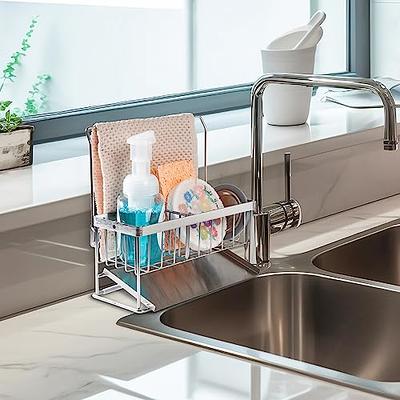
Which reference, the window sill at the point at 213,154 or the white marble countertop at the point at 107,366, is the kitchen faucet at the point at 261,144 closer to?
the window sill at the point at 213,154

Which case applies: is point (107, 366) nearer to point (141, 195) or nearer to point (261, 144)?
point (141, 195)

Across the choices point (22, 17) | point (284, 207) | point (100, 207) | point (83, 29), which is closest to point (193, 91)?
point (83, 29)

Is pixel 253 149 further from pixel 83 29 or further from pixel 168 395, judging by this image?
pixel 83 29

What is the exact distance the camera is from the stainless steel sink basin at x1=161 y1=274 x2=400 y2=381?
1.55 m

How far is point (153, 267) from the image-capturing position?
148cm

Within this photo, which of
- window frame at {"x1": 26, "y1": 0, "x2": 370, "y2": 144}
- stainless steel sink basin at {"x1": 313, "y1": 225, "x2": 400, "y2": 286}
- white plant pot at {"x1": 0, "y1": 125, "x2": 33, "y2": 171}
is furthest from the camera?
window frame at {"x1": 26, "y1": 0, "x2": 370, "y2": 144}

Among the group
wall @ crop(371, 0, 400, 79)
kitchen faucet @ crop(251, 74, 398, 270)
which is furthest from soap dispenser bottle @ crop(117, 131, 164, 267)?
wall @ crop(371, 0, 400, 79)

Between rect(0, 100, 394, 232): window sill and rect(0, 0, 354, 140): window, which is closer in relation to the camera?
rect(0, 100, 394, 232): window sill

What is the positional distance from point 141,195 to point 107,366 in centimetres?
27

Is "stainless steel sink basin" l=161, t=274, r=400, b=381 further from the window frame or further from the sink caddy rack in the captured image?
the window frame

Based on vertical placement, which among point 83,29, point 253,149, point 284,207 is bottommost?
point 284,207

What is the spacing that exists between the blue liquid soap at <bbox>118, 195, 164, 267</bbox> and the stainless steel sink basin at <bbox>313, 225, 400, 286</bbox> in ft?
1.20

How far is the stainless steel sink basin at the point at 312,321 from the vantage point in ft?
5.10

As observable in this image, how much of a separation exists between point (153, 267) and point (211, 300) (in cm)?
11
